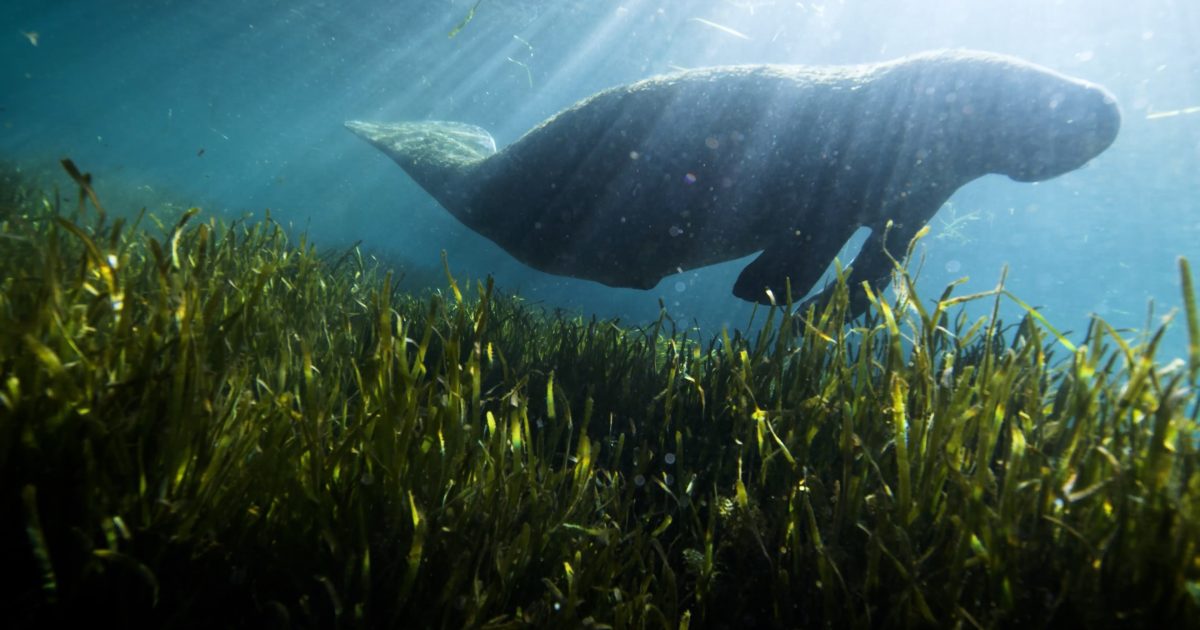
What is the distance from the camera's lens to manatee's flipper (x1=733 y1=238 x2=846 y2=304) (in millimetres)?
4918

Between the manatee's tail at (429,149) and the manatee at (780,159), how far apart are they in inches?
49.5

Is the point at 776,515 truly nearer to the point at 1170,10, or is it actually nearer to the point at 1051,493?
the point at 1051,493

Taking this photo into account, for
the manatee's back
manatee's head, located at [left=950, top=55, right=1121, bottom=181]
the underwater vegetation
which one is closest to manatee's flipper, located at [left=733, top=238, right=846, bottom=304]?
manatee's head, located at [left=950, top=55, right=1121, bottom=181]

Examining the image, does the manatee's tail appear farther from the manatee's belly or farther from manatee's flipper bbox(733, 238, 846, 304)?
manatee's flipper bbox(733, 238, 846, 304)

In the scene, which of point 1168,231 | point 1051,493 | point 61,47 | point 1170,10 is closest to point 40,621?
point 1051,493

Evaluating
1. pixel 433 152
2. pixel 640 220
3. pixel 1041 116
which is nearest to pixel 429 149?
pixel 433 152

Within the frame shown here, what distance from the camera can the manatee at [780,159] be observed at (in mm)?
4473

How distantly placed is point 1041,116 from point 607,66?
1202 inches

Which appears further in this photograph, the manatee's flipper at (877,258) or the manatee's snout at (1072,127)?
the manatee's flipper at (877,258)

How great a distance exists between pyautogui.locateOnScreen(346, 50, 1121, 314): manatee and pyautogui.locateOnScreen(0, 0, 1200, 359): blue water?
2.84m

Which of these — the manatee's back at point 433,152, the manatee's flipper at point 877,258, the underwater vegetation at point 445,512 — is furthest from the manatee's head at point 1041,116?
the manatee's back at point 433,152

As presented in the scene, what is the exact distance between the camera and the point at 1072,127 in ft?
14.2

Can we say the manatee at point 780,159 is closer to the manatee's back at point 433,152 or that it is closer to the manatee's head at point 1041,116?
the manatee's head at point 1041,116

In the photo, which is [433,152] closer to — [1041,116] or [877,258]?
[877,258]
